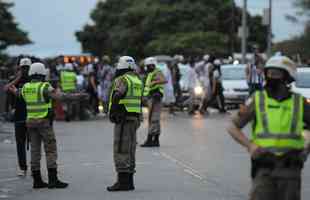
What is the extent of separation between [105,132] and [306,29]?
1898 inches

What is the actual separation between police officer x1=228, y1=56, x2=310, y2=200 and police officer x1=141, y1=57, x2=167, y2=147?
11.6 metres

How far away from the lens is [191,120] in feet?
94.3

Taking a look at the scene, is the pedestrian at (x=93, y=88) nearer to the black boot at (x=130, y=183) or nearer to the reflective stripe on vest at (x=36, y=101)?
the reflective stripe on vest at (x=36, y=101)

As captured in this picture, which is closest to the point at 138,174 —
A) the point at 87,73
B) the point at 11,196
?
the point at 11,196

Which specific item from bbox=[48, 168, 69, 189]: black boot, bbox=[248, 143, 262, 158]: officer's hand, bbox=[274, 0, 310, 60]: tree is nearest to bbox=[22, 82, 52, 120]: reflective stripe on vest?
bbox=[48, 168, 69, 189]: black boot

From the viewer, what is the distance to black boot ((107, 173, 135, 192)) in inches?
515

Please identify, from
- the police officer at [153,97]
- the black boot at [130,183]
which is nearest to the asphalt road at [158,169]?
the black boot at [130,183]

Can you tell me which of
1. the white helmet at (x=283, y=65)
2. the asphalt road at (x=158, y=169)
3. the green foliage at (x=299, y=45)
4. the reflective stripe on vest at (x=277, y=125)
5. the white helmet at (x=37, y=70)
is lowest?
the asphalt road at (x=158, y=169)

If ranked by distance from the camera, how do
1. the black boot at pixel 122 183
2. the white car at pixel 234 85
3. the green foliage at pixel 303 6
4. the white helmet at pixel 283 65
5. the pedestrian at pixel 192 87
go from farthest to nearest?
1. the green foliage at pixel 303 6
2. the white car at pixel 234 85
3. the pedestrian at pixel 192 87
4. the black boot at pixel 122 183
5. the white helmet at pixel 283 65

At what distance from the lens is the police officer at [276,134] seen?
741cm

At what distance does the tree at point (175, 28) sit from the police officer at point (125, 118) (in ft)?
221

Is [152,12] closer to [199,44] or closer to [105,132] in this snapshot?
[199,44]

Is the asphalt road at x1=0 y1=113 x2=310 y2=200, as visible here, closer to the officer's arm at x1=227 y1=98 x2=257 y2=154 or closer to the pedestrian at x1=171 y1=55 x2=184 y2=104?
the officer's arm at x1=227 y1=98 x2=257 y2=154

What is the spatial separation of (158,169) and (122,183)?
2.59 meters
